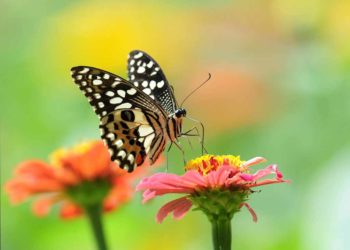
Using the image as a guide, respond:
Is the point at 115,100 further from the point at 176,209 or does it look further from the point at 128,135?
the point at 176,209

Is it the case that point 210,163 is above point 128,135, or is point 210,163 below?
below

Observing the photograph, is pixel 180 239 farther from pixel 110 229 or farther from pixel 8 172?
pixel 8 172

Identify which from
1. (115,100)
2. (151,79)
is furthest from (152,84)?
(115,100)

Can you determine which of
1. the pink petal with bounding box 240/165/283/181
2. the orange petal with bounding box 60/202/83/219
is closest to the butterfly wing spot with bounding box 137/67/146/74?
the orange petal with bounding box 60/202/83/219

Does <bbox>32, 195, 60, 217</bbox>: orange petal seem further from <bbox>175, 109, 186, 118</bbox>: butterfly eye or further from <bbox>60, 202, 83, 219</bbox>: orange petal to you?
<bbox>175, 109, 186, 118</bbox>: butterfly eye

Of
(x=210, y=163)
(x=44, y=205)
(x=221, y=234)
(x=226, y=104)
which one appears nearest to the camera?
(x=221, y=234)
